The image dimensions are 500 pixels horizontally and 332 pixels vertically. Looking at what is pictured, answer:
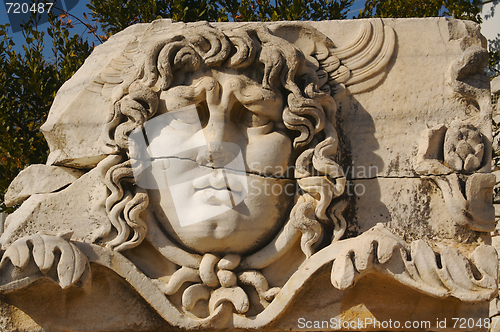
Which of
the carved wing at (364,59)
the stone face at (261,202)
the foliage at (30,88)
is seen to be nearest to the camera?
the stone face at (261,202)

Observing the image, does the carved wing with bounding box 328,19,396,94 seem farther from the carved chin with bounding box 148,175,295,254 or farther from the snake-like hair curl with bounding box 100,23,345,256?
the carved chin with bounding box 148,175,295,254

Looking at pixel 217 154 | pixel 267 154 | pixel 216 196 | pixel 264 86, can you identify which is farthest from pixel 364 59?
pixel 216 196

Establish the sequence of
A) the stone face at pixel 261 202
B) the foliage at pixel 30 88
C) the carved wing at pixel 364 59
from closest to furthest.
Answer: the stone face at pixel 261 202 < the carved wing at pixel 364 59 < the foliage at pixel 30 88

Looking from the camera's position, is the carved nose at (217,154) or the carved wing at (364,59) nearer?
the carved nose at (217,154)

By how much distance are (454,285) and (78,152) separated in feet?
6.72

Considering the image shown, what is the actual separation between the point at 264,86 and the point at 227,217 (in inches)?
27.0

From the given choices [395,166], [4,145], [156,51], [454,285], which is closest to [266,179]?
[395,166]

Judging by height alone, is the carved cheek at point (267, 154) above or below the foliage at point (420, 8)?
below

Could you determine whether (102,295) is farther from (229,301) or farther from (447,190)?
(447,190)

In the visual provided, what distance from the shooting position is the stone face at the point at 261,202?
2.40m

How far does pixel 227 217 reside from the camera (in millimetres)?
2410

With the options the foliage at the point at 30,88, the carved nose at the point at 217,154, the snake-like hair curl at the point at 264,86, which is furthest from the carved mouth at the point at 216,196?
the foliage at the point at 30,88

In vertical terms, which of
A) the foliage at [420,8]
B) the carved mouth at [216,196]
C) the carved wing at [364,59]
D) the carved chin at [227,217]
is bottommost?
the carved chin at [227,217]

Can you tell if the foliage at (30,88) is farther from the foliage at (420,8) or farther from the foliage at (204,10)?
the foliage at (420,8)
